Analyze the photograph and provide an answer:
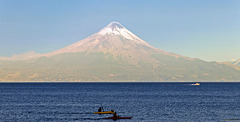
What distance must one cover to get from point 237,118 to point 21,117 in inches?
2059

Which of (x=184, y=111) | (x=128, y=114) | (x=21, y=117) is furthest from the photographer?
(x=184, y=111)

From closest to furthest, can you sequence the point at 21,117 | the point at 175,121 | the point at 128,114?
the point at 175,121, the point at 21,117, the point at 128,114

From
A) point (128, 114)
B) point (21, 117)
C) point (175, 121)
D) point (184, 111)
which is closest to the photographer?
point (175, 121)

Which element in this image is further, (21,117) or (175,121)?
(21,117)

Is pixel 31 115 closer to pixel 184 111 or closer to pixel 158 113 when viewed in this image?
pixel 158 113

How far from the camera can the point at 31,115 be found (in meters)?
105

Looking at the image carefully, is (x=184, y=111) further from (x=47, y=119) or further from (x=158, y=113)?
(x=47, y=119)

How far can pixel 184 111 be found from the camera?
4547 inches

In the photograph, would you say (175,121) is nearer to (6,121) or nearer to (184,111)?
(184,111)

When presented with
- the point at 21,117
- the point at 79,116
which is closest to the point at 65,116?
the point at 79,116

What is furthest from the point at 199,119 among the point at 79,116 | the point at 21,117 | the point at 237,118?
the point at 21,117

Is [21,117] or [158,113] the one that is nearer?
[21,117]

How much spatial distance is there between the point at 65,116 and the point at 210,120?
3546 centimetres

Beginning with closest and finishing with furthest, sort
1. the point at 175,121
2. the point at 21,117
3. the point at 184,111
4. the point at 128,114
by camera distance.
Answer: the point at 175,121 → the point at 21,117 → the point at 128,114 → the point at 184,111
